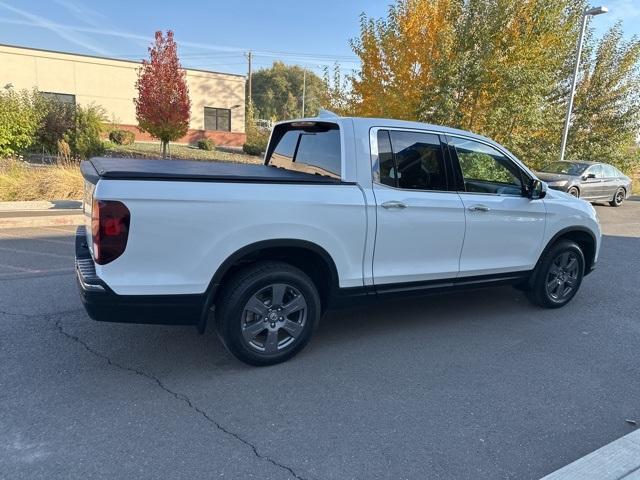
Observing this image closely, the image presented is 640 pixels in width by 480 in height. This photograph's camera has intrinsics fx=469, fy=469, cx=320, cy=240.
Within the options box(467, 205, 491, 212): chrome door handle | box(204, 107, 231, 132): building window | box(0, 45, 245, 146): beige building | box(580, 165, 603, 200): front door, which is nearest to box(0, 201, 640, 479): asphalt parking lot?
box(467, 205, 491, 212): chrome door handle

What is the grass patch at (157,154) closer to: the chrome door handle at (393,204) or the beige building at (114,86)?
the beige building at (114,86)

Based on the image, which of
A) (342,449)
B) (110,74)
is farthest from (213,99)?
(342,449)

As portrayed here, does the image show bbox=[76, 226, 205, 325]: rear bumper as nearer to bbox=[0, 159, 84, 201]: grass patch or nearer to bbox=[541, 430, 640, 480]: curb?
bbox=[541, 430, 640, 480]: curb

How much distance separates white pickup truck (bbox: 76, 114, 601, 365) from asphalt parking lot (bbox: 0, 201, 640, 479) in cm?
48

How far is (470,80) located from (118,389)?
1312 cm

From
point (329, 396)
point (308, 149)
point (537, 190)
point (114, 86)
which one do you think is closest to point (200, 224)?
point (329, 396)

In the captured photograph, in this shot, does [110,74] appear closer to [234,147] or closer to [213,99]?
[213,99]

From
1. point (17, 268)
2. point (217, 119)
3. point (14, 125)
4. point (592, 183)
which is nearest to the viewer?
point (17, 268)

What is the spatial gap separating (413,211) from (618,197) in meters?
16.0

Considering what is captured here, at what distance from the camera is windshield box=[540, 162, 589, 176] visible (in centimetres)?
1472

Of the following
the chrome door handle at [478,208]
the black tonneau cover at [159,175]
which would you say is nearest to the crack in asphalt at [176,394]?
the black tonneau cover at [159,175]

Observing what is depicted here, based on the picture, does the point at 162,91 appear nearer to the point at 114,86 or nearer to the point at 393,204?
the point at 114,86

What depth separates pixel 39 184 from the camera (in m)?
10.9

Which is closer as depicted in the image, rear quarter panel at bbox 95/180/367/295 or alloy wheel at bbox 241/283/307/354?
rear quarter panel at bbox 95/180/367/295
